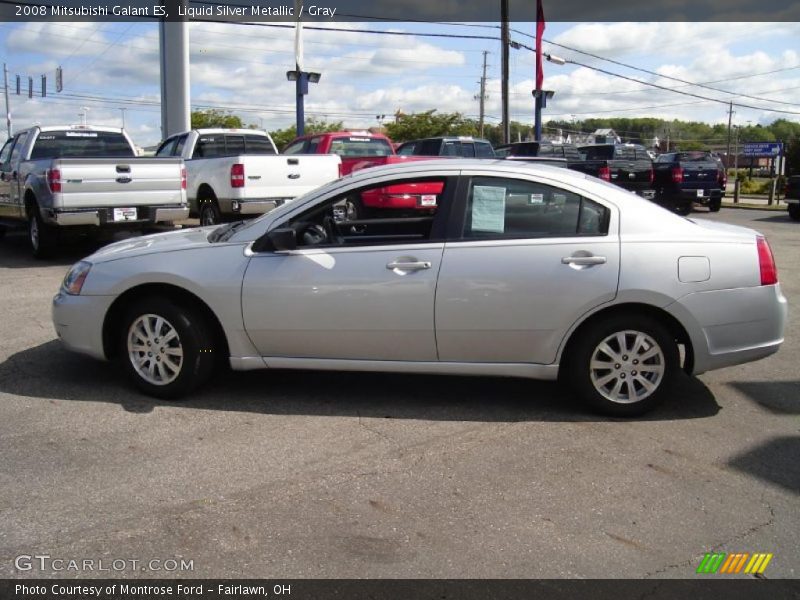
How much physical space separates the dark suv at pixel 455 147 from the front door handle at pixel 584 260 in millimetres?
12058

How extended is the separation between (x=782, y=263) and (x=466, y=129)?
2043 inches

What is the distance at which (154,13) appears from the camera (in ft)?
69.0

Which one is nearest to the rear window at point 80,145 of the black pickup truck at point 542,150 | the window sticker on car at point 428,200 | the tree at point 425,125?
the window sticker on car at point 428,200

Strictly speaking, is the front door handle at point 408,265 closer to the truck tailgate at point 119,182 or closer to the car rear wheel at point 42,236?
the truck tailgate at point 119,182

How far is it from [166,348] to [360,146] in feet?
35.3

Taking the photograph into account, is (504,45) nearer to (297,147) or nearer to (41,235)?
(297,147)

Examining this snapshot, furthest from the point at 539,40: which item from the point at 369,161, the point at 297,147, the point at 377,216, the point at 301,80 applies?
the point at 377,216

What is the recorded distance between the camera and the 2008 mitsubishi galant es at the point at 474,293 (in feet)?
16.1

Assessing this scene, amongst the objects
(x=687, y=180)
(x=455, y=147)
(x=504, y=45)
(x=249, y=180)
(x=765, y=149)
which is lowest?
(x=249, y=180)

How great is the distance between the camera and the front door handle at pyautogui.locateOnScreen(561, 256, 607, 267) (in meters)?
4.88

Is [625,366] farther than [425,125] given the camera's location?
No

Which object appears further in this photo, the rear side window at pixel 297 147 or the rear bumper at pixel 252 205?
the rear side window at pixel 297 147

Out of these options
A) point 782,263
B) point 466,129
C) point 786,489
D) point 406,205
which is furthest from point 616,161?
point 466,129

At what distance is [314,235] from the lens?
17.5 ft
